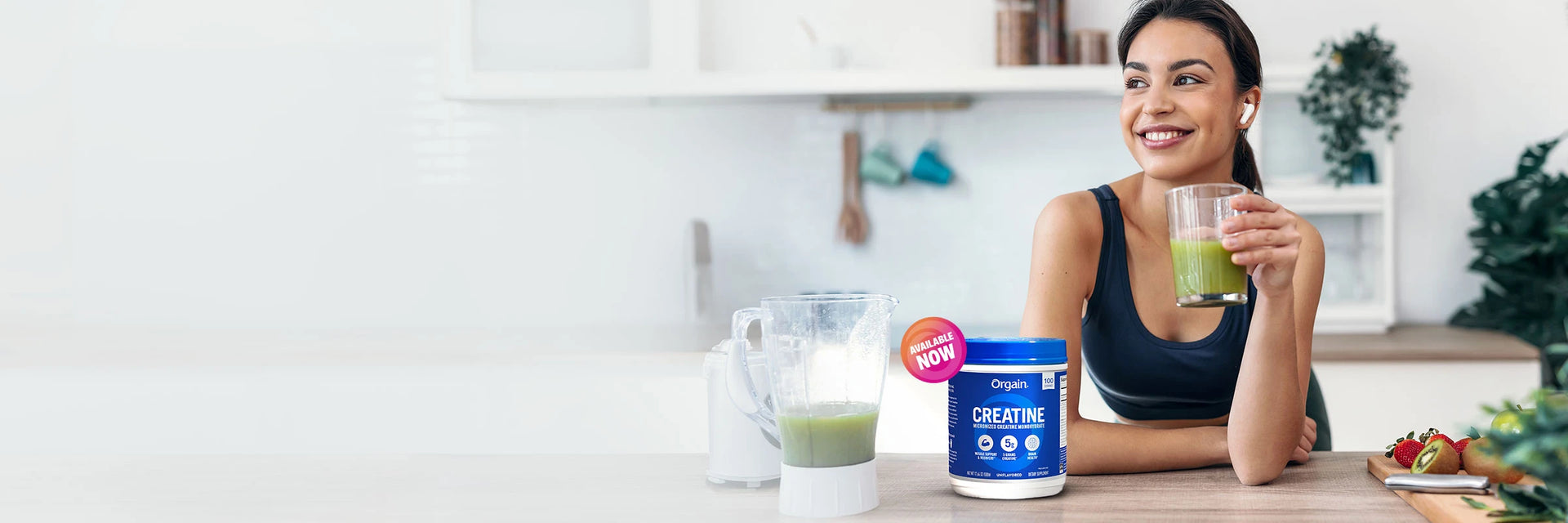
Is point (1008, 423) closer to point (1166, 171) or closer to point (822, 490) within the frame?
point (822, 490)

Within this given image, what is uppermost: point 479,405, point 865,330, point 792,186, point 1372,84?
point 1372,84

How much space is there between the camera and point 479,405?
8.52 ft

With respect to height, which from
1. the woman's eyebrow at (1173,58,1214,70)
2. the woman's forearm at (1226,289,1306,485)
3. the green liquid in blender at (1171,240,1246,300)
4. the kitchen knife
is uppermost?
the woman's eyebrow at (1173,58,1214,70)

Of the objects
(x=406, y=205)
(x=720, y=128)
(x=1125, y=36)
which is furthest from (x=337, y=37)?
(x=1125, y=36)

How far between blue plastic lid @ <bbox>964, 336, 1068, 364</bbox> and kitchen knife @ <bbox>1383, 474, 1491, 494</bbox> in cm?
33

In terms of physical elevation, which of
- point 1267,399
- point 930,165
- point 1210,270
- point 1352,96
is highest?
point 1352,96

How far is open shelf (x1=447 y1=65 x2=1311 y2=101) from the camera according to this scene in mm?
2693

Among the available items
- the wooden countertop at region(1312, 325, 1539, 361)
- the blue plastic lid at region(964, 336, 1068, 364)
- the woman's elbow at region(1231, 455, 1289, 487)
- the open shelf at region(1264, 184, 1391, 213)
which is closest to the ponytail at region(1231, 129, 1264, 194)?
the woman's elbow at region(1231, 455, 1289, 487)

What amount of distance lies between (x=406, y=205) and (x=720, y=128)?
0.94 meters

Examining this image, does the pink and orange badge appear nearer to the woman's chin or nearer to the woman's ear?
the woman's chin

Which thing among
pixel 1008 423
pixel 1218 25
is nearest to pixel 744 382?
pixel 1008 423

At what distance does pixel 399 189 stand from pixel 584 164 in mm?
546

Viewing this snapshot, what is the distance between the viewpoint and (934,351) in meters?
0.91

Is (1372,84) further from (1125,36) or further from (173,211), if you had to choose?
(173,211)
